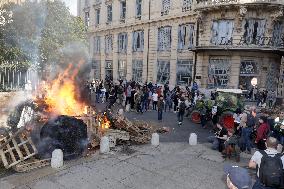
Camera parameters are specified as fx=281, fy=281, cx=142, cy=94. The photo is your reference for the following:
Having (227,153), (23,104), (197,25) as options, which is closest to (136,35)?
(197,25)

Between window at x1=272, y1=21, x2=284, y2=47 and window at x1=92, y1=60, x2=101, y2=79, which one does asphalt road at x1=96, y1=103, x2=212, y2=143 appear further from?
window at x1=92, y1=60, x2=101, y2=79

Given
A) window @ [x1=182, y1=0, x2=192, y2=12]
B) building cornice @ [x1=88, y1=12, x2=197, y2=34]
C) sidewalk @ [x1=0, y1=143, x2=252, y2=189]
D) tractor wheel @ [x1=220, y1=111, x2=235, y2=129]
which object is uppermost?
window @ [x1=182, y1=0, x2=192, y2=12]

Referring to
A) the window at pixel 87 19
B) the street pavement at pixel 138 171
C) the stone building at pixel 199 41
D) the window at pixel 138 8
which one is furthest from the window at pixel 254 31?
the window at pixel 87 19

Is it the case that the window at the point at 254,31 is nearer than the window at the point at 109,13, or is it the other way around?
the window at the point at 254,31

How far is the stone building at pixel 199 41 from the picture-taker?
24531mm

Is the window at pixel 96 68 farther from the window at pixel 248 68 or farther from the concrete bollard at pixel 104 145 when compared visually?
the concrete bollard at pixel 104 145

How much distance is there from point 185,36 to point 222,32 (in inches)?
158

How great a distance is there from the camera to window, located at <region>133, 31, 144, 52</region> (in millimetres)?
33375

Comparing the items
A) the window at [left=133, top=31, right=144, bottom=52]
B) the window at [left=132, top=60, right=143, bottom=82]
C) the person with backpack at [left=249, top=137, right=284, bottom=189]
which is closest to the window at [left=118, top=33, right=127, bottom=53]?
the window at [left=133, top=31, right=144, bottom=52]

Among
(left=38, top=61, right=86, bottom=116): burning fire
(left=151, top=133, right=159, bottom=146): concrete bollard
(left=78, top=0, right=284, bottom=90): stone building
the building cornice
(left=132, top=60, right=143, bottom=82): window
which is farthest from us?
(left=132, top=60, right=143, bottom=82): window

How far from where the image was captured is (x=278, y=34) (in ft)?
82.0

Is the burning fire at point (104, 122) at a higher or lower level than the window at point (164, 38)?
lower

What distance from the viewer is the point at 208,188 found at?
8.44 meters

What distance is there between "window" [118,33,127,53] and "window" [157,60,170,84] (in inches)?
271
